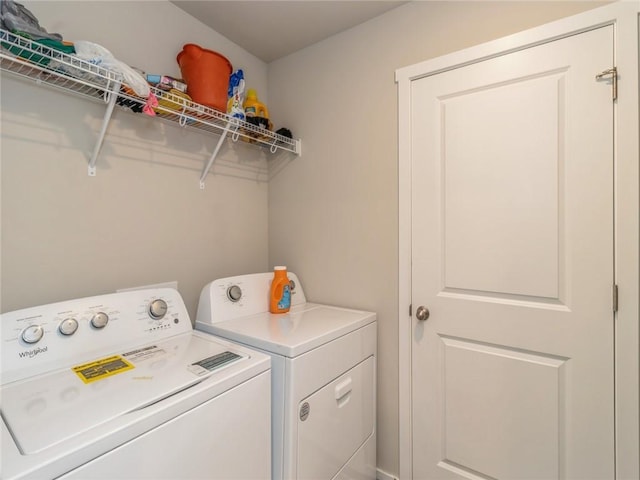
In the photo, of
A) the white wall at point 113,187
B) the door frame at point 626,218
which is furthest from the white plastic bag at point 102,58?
the door frame at point 626,218

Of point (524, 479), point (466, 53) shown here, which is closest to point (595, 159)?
point (466, 53)

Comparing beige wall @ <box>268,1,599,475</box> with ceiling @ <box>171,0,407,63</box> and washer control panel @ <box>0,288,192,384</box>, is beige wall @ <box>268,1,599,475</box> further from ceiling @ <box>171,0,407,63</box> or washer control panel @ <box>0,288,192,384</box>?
washer control panel @ <box>0,288,192,384</box>

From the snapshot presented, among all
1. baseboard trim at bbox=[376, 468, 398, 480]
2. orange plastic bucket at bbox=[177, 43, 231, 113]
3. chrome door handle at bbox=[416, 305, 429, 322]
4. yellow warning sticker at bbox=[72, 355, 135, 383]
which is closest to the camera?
yellow warning sticker at bbox=[72, 355, 135, 383]

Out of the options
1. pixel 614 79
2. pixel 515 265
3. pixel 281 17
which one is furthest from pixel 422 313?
pixel 281 17

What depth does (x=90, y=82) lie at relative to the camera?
1.16m

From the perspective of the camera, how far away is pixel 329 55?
1.87 m

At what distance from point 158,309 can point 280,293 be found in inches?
23.7

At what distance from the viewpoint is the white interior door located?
1189mm

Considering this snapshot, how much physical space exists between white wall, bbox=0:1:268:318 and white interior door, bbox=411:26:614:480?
116 cm

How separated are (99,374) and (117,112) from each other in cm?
110

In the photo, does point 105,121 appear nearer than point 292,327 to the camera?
Yes

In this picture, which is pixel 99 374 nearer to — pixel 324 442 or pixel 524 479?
pixel 324 442

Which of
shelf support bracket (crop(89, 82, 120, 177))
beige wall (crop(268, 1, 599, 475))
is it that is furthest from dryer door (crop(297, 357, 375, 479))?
shelf support bracket (crop(89, 82, 120, 177))

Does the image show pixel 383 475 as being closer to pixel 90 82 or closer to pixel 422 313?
pixel 422 313
